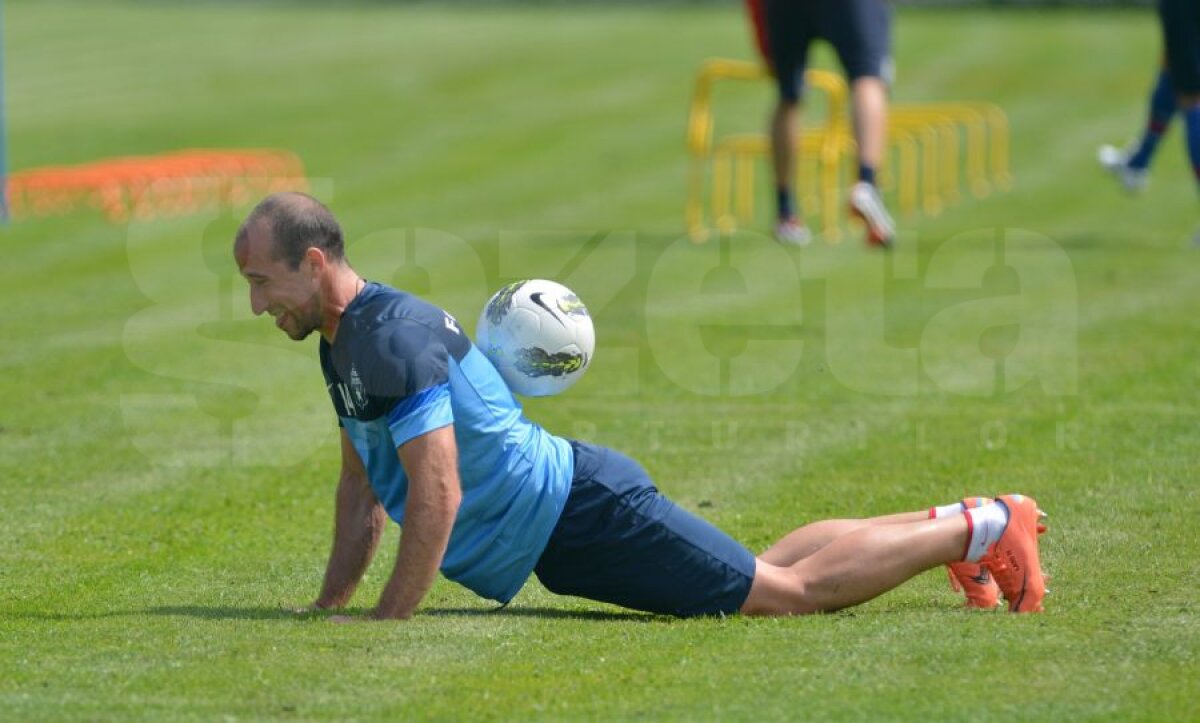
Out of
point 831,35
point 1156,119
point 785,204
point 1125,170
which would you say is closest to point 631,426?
point 831,35

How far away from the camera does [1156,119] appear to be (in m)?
18.1

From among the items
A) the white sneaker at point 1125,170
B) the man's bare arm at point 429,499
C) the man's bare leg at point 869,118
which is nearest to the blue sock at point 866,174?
the man's bare leg at point 869,118

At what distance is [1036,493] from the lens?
877cm

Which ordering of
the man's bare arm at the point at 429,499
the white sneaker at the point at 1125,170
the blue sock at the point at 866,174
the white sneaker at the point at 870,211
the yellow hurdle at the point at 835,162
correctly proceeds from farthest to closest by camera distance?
the white sneaker at the point at 1125,170 < the yellow hurdle at the point at 835,162 < the blue sock at the point at 866,174 < the white sneaker at the point at 870,211 < the man's bare arm at the point at 429,499

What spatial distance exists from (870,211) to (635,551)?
7503 mm

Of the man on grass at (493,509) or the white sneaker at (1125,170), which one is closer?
the man on grass at (493,509)

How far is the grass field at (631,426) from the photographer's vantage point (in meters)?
5.83

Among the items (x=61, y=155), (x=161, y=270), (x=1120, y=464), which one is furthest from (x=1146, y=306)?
(x=61, y=155)

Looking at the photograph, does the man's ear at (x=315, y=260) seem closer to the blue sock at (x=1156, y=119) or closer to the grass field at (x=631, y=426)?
the grass field at (x=631, y=426)

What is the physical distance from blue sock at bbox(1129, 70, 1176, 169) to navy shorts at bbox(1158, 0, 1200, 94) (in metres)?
0.91

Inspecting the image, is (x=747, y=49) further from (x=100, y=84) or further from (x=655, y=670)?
(x=655, y=670)

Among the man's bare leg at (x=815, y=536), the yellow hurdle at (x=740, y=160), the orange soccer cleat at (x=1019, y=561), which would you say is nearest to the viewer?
the orange soccer cleat at (x=1019, y=561)

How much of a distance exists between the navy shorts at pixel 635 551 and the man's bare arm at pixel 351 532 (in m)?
0.63

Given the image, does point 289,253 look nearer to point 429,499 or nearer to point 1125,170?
point 429,499
